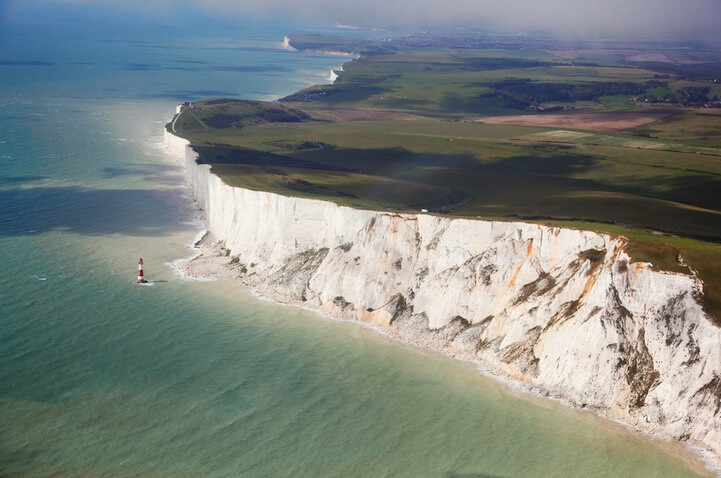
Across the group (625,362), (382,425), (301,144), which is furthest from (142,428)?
(301,144)

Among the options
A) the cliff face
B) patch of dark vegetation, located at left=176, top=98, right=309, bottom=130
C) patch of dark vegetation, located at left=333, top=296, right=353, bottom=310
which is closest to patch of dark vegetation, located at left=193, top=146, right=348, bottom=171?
the cliff face

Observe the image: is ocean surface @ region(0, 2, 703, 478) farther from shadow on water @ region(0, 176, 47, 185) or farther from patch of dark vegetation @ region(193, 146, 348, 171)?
shadow on water @ region(0, 176, 47, 185)

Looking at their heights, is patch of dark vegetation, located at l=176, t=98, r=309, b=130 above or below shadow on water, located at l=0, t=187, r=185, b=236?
above

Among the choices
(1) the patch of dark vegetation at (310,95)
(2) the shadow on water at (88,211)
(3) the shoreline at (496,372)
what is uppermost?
(1) the patch of dark vegetation at (310,95)

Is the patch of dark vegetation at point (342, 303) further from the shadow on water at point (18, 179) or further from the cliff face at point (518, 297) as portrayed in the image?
the shadow on water at point (18, 179)

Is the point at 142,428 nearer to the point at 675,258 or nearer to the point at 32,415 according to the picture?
the point at 32,415

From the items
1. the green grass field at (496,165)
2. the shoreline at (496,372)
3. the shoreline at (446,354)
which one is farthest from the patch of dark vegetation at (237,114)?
the shoreline at (496,372)
